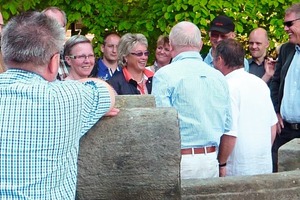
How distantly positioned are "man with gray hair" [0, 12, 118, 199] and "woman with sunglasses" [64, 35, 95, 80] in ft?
9.34

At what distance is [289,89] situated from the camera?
6.70 metres

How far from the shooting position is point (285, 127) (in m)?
6.80

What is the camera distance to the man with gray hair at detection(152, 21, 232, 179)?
4742 mm

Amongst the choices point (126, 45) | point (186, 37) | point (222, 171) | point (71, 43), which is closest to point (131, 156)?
point (186, 37)

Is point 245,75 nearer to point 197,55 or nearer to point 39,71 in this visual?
point 197,55

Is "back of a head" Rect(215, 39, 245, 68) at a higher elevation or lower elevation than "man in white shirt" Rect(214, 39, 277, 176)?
higher

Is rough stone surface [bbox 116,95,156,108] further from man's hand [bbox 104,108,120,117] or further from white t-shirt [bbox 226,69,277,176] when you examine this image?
white t-shirt [bbox 226,69,277,176]

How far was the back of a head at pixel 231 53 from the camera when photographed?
5.54 metres

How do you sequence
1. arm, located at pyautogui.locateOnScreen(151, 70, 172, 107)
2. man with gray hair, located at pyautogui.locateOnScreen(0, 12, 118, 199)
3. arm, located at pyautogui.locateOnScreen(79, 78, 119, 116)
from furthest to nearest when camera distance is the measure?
arm, located at pyautogui.locateOnScreen(151, 70, 172, 107) < arm, located at pyautogui.locateOnScreen(79, 78, 119, 116) < man with gray hair, located at pyautogui.locateOnScreen(0, 12, 118, 199)

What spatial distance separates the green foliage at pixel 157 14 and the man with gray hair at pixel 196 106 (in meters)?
3.98

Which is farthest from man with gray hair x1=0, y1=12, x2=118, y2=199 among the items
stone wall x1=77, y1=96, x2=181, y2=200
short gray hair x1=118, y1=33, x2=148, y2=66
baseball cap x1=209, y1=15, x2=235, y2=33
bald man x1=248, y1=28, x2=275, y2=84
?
bald man x1=248, y1=28, x2=275, y2=84

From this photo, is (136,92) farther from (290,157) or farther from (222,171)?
(290,157)

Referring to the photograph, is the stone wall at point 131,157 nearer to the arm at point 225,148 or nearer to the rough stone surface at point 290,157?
the rough stone surface at point 290,157

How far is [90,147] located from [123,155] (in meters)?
0.16
